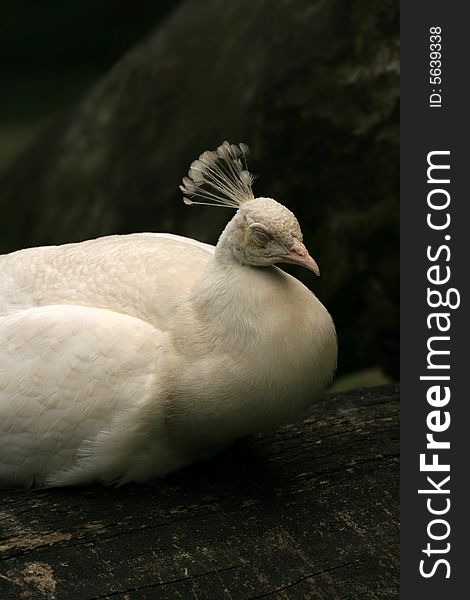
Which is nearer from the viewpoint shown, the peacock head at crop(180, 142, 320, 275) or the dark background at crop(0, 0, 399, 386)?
the peacock head at crop(180, 142, 320, 275)

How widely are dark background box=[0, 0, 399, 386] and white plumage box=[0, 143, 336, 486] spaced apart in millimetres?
1772

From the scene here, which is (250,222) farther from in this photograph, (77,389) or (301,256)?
(77,389)

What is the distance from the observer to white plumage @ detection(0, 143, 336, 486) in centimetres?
258

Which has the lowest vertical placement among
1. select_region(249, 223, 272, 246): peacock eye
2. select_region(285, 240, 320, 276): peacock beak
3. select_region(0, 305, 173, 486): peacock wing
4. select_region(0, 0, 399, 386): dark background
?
select_region(0, 305, 173, 486): peacock wing

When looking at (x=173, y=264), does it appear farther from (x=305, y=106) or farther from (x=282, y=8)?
(x=282, y=8)

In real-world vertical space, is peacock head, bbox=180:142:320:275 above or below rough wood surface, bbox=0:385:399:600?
Result: above

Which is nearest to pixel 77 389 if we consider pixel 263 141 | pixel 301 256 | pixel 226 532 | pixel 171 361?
pixel 171 361

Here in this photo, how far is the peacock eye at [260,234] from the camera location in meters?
2.54

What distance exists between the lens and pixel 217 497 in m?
2.77

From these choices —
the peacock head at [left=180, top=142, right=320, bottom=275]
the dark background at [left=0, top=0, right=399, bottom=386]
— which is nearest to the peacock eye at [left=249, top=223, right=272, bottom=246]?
the peacock head at [left=180, top=142, right=320, bottom=275]

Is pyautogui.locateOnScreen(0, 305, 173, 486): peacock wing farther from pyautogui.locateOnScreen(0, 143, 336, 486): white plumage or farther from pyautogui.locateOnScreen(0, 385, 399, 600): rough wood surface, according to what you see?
pyautogui.locateOnScreen(0, 385, 399, 600): rough wood surface

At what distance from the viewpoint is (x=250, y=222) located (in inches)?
101

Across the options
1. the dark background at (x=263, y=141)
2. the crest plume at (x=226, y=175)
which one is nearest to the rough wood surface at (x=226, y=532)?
the crest plume at (x=226, y=175)

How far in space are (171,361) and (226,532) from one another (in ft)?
1.46
